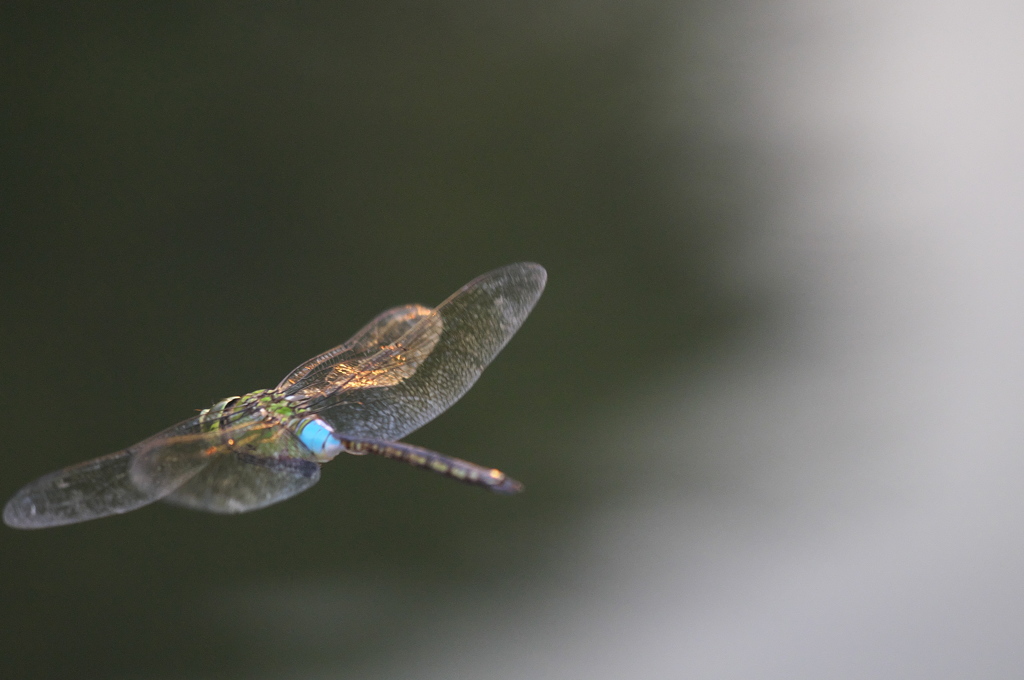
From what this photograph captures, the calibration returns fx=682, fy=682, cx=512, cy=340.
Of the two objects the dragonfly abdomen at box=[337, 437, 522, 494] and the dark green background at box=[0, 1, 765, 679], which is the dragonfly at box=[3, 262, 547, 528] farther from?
the dark green background at box=[0, 1, 765, 679]

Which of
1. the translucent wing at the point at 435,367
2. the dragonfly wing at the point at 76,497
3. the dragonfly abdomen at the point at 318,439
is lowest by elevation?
the dragonfly wing at the point at 76,497

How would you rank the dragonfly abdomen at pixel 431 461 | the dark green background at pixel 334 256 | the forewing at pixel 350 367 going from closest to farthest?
the dragonfly abdomen at pixel 431 461, the forewing at pixel 350 367, the dark green background at pixel 334 256

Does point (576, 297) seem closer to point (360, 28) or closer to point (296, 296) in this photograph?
point (296, 296)

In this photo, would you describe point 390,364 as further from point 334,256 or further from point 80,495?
point 334,256

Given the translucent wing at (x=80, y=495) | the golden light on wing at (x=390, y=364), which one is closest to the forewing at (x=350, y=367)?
the golden light on wing at (x=390, y=364)

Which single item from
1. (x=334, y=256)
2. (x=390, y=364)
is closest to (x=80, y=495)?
(x=390, y=364)

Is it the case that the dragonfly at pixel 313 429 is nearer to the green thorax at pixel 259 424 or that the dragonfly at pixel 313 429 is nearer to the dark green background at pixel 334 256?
the green thorax at pixel 259 424
